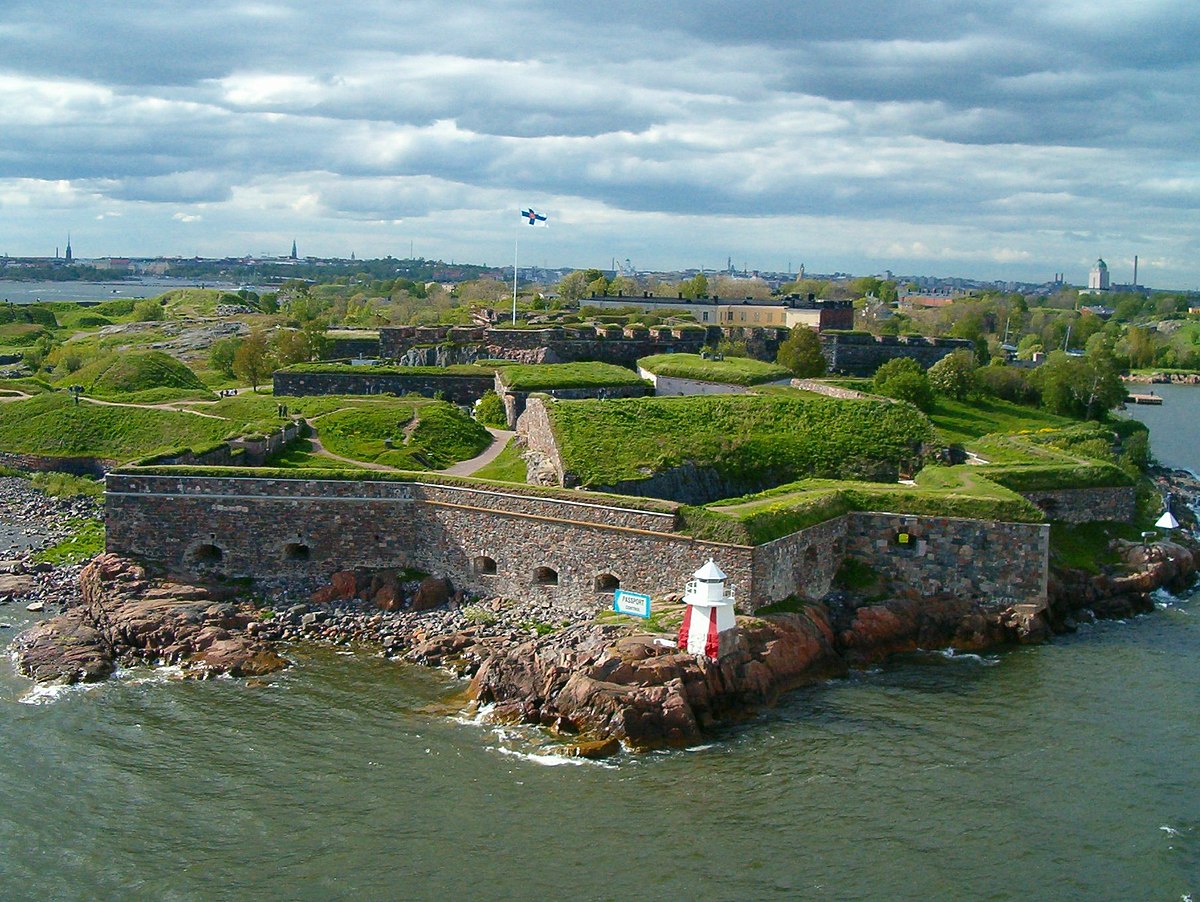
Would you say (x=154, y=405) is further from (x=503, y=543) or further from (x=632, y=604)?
(x=632, y=604)

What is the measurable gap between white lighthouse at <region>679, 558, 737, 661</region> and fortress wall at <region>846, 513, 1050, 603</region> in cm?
663

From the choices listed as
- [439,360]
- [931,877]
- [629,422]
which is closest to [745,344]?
[439,360]

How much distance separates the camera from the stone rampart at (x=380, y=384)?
146 feet

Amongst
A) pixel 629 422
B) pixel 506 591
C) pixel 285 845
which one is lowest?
pixel 285 845

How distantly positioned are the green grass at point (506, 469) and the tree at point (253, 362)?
16640 millimetres

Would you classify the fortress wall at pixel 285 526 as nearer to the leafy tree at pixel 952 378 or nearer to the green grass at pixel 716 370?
the green grass at pixel 716 370

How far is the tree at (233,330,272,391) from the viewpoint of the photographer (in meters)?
49.3

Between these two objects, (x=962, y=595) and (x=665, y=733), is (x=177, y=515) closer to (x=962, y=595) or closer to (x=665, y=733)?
(x=665, y=733)

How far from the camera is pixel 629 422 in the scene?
35.9 meters

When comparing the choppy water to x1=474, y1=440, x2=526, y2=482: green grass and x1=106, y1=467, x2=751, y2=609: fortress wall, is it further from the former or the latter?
x1=474, y1=440, x2=526, y2=482: green grass

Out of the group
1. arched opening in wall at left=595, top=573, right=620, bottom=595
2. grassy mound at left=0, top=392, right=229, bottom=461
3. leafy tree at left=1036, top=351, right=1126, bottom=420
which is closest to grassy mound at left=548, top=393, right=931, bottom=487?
arched opening in wall at left=595, top=573, right=620, bottom=595

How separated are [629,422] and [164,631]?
570 inches

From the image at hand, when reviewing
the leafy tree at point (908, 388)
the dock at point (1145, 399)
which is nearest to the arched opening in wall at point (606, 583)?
the leafy tree at point (908, 388)

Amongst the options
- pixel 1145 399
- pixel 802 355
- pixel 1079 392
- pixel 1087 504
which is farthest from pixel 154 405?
pixel 1145 399
